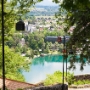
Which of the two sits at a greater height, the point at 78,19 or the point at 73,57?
the point at 78,19

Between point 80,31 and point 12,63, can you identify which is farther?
point 12,63

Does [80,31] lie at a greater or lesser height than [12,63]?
greater

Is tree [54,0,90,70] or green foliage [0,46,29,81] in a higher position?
tree [54,0,90,70]

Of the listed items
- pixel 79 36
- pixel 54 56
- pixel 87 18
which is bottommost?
pixel 54 56

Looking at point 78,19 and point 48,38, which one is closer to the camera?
point 78,19

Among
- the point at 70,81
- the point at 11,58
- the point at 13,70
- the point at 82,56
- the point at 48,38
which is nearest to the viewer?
the point at 82,56

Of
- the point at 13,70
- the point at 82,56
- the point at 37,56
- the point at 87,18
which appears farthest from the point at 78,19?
the point at 37,56

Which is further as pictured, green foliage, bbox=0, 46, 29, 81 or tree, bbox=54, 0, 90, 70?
green foliage, bbox=0, 46, 29, 81

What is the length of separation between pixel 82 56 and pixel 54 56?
52.0 meters

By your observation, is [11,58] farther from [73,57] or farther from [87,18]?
[87,18]

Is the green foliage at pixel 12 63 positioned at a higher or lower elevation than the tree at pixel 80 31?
lower

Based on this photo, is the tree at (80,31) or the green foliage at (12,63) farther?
the green foliage at (12,63)

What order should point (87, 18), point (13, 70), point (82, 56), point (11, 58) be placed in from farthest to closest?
point (13, 70)
point (11, 58)
point (82, 56)
point (87, 18)

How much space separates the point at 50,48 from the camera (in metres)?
64.1
